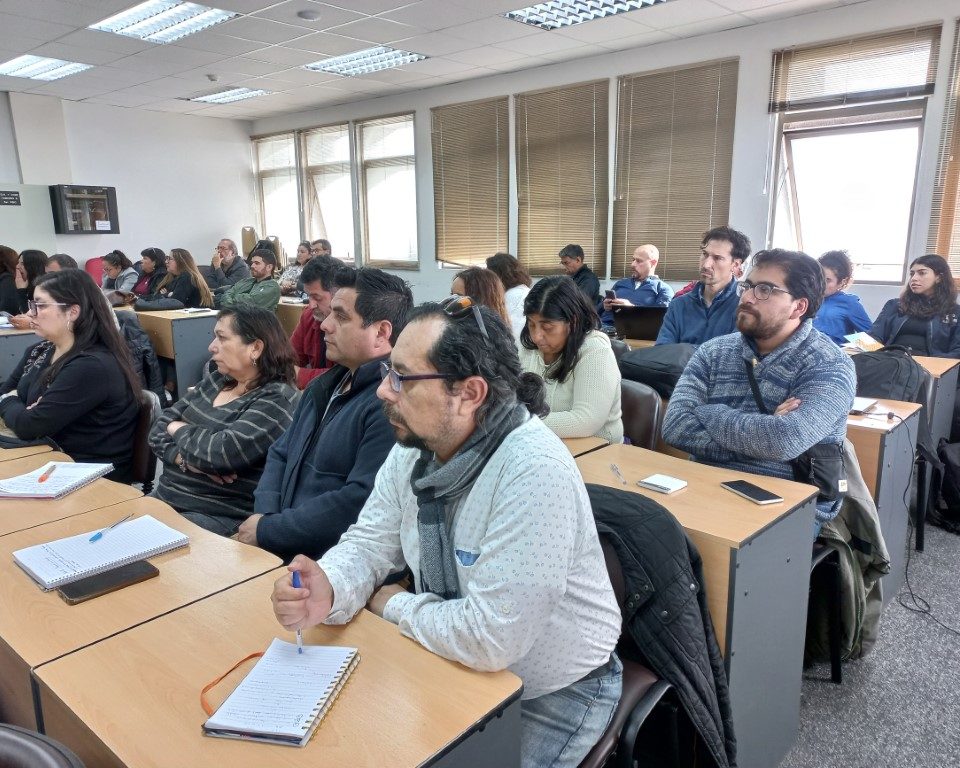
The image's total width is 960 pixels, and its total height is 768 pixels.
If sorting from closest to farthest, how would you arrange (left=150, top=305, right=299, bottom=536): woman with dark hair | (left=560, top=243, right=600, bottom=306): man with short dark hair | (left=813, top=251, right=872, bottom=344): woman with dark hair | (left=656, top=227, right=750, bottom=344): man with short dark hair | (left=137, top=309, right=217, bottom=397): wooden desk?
1. (left=150, top=305, right=299, bottom=536): woman with dark hair
2. (left=656, top=227, right=750, bottom=344): man with short dark hair
3. (left=813, top=251, right=872, bottom=344): woman with dark hair
4. (left=137, top=309, right=217, bottom=397): wooden desk
5. (left=560, top=243, right=600, bottom=306): man with short dark hair

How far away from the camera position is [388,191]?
858cm

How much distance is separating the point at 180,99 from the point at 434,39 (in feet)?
13.7

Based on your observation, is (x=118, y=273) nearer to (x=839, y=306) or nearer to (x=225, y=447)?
(x=225, y=447)

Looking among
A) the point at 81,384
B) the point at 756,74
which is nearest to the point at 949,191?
the point at 756,74

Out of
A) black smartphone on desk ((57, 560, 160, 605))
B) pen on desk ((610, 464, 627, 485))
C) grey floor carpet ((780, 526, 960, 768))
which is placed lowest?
grey floor carpet ((780, 526, 960, 768))

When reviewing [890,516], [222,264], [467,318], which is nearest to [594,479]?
[467,318]

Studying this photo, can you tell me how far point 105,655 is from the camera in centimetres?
117

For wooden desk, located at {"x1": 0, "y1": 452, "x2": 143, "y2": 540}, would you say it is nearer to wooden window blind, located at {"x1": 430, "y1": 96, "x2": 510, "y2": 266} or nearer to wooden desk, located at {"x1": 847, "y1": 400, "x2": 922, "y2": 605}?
wooden desk, located at {"x1": 847, "y1": 400, "x2": 922, "y2": 605}

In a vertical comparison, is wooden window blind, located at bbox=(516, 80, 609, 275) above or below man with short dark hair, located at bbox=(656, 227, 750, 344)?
above

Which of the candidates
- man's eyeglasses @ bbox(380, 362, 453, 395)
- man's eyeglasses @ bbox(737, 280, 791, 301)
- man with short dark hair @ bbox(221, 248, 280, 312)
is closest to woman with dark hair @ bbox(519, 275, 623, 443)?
man's eyeglasses @ bbox(737, 280, 791, 301)

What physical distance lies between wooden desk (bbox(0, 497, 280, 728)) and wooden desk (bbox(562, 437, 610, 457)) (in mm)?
999

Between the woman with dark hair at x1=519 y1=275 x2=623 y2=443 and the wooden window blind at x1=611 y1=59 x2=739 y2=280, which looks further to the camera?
the wooden window blind at x1=611 y1=59 x2=739 y2=280

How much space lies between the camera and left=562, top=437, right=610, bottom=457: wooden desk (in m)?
2.16

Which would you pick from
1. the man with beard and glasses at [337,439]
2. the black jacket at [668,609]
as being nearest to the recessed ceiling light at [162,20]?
the man with beard and glasses at [337,439]
